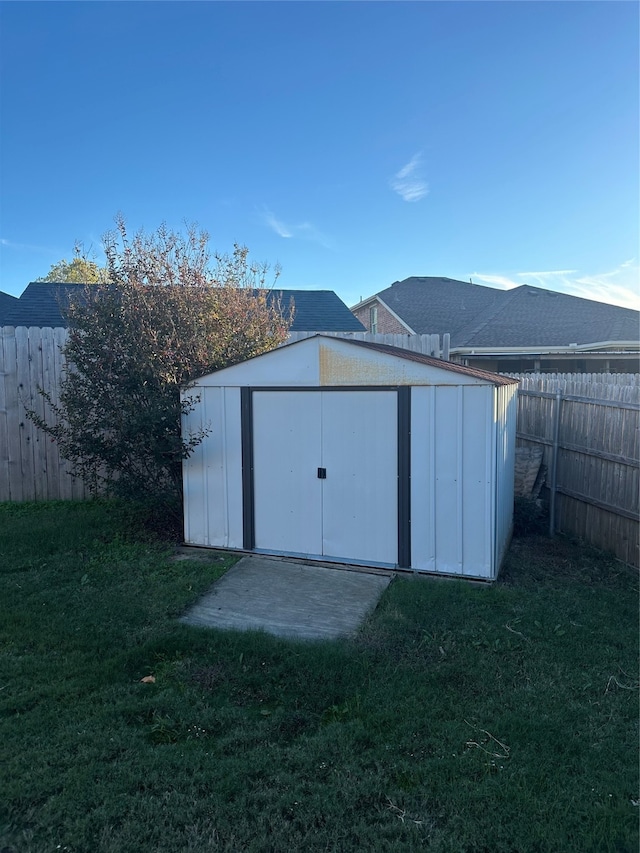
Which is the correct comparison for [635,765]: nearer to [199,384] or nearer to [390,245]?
[199,384]

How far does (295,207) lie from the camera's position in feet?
47.3

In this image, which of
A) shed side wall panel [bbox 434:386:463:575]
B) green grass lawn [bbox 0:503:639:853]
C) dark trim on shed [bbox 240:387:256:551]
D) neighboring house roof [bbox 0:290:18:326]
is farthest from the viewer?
neighboring house roof [bbox 0:290:18:326]

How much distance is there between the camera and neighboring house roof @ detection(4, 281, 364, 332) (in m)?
10.8

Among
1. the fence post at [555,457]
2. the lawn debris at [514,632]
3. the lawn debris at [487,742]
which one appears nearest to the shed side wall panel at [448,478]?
the lawn debris at [514,632]

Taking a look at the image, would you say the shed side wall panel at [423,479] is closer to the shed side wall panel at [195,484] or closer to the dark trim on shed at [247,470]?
the dark trim on shed at [247,470]

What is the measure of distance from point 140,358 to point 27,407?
9.07 feet

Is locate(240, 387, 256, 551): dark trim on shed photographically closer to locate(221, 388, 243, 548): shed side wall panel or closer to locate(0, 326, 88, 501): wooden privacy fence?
locate(221, 388, 243, 548): shed side wall panel

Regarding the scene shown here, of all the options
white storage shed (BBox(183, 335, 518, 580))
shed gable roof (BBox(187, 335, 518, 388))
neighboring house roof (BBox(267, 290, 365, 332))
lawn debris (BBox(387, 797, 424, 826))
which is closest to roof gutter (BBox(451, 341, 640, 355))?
neighboring house roof (BBox(267, 290, 365, 332))

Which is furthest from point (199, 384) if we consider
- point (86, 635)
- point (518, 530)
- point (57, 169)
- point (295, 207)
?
point (295, 207)

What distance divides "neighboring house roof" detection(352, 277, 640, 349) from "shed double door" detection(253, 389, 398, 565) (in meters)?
11.2

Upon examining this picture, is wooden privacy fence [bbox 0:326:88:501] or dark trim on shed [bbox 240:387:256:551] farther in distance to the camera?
wooden privacy fence [bbox 0:326:88:501]

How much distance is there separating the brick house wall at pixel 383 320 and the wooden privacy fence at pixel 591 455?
11.4m

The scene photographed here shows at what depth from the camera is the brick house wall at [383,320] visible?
19953mm

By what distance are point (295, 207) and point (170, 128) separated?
15.6ft
